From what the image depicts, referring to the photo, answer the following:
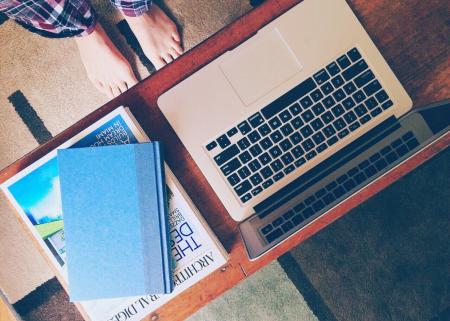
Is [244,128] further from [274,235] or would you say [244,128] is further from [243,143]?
[274,235]

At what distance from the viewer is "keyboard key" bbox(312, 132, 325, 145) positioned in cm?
68

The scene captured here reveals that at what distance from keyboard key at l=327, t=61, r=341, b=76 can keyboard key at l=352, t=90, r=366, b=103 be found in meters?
0.05

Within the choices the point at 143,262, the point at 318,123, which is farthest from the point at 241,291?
the point at 318,123

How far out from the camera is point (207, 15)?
112cm

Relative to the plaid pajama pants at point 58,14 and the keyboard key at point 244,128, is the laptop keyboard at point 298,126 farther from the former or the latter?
the plaid pajama pants at point 58,14

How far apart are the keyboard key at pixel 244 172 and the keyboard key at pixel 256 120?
8 cm

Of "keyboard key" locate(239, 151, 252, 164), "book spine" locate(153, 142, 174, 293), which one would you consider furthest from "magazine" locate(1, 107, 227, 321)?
"keyboard key" locate(239, 151, 252, 164)

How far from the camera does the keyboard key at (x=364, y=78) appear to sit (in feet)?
2.19

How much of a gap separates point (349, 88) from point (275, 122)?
15 cm

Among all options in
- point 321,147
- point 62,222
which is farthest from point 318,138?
point 62,222

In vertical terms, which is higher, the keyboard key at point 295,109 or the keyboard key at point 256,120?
the keyboard key at point 256,120

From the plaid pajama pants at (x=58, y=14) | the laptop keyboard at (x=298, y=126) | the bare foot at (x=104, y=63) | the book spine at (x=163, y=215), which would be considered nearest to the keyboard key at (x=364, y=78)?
the laptop keyboard at (x=298, y=126)

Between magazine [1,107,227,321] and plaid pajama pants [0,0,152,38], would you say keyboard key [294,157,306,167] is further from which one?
plaid pajama pants [0,0,152,38]

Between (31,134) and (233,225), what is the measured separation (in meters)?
0.79
